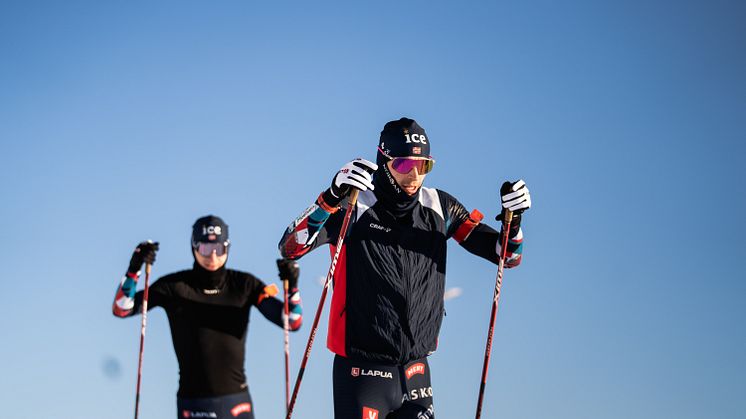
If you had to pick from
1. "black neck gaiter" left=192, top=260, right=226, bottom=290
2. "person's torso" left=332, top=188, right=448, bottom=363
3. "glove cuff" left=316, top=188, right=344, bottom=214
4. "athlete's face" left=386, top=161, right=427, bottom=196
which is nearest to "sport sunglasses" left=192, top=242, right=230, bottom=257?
"black neck gaiter" left=192, top=260, right=226, bottom=290

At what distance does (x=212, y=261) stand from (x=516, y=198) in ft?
9.55

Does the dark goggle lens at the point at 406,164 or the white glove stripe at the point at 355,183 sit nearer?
the white glove stripe at the point at 355,183

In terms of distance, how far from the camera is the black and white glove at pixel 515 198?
10.1 metres

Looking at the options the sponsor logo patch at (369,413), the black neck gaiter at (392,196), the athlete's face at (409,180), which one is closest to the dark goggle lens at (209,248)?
the black neck gaiter at (392,196)

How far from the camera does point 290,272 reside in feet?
31.2

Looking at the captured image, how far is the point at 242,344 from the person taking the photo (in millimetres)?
9469

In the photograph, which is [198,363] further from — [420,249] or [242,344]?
[420,249]

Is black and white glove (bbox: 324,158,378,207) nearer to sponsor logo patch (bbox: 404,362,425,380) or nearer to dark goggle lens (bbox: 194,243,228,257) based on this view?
dark goggle lens (bbox: 194,243,228,257)

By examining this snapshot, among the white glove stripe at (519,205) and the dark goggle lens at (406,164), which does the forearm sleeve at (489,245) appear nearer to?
the white glove stripe at (519,205)

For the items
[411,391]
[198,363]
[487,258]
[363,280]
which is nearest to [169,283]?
[198,363]

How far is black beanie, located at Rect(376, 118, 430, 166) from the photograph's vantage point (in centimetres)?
1002

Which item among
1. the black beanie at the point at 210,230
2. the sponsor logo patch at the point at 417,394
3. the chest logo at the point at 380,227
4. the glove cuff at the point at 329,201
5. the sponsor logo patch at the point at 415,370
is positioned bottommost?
the sponsor logo patch at the point at 417,394

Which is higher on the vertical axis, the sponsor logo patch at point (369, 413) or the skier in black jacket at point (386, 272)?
the skier in black jacket at point (386, 272)

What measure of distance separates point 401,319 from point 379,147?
1779mm
